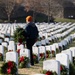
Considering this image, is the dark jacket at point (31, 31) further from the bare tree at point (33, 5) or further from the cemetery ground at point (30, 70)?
the bare tree at point (33, 5)

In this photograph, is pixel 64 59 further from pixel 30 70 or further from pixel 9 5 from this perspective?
pixel 9 5

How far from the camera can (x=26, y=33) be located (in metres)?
15.4

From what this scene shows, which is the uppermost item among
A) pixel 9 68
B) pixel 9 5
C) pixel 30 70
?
pixel 9 5

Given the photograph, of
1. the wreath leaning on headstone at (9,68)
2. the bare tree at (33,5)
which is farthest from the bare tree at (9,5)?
the wreath leaning on headstone at (9,68)

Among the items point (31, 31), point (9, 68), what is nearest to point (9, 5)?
point (31, 31)

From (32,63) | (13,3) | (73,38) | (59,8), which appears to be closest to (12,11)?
(13,3)

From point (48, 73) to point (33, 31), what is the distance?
3981 millimetres

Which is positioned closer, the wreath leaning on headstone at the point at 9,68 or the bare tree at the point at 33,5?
the wreath leaning on headstone at the point at 9,68

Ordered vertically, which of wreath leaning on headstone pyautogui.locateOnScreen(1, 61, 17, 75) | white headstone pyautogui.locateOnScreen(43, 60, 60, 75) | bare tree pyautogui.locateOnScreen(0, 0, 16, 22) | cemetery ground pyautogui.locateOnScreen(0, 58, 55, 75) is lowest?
cemetery ground pyautogui.locateOnScreen(0, 58, 55, 75)

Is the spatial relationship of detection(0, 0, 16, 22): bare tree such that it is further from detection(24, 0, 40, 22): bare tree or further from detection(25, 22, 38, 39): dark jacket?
detection(25, 22, 38, 39): dark jacket

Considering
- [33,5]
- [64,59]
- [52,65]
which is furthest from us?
[33,5]

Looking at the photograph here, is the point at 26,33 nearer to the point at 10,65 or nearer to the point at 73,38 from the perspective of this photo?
the point at 10,65

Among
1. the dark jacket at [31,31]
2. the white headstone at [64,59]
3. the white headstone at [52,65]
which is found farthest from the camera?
the dark jacket at [31,31]

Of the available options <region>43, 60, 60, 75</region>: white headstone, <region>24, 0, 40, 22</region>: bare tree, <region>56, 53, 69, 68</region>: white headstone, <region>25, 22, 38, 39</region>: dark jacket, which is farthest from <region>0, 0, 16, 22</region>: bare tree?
<region>43, 60, 60, 75</region>: white headstone
